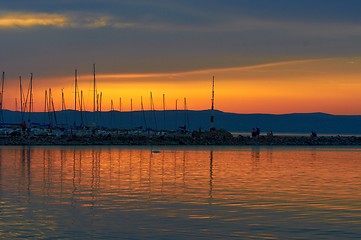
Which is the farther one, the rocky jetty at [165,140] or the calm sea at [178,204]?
the rocky jetty at [165,140]

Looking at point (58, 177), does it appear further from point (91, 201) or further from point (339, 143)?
point (339, 143)

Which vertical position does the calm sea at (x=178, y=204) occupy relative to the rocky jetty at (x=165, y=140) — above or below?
below

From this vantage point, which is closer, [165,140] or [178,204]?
[178,204]

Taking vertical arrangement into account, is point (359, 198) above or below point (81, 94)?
below

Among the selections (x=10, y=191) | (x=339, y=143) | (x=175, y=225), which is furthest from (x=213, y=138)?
(x=175, y=225)

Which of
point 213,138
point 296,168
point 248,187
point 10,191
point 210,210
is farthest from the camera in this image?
point 213,138

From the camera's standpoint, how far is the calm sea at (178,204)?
16.4 metres

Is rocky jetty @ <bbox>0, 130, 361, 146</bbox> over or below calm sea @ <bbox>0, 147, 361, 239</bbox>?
over

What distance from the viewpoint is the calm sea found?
1638 centimetres

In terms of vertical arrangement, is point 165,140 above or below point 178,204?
above

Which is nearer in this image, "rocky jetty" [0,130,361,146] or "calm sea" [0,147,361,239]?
"calm sea" [0,147,361,239]

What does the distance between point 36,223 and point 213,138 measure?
75186 mm

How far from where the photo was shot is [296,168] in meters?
39.1

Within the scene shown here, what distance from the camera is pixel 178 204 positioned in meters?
21.3
